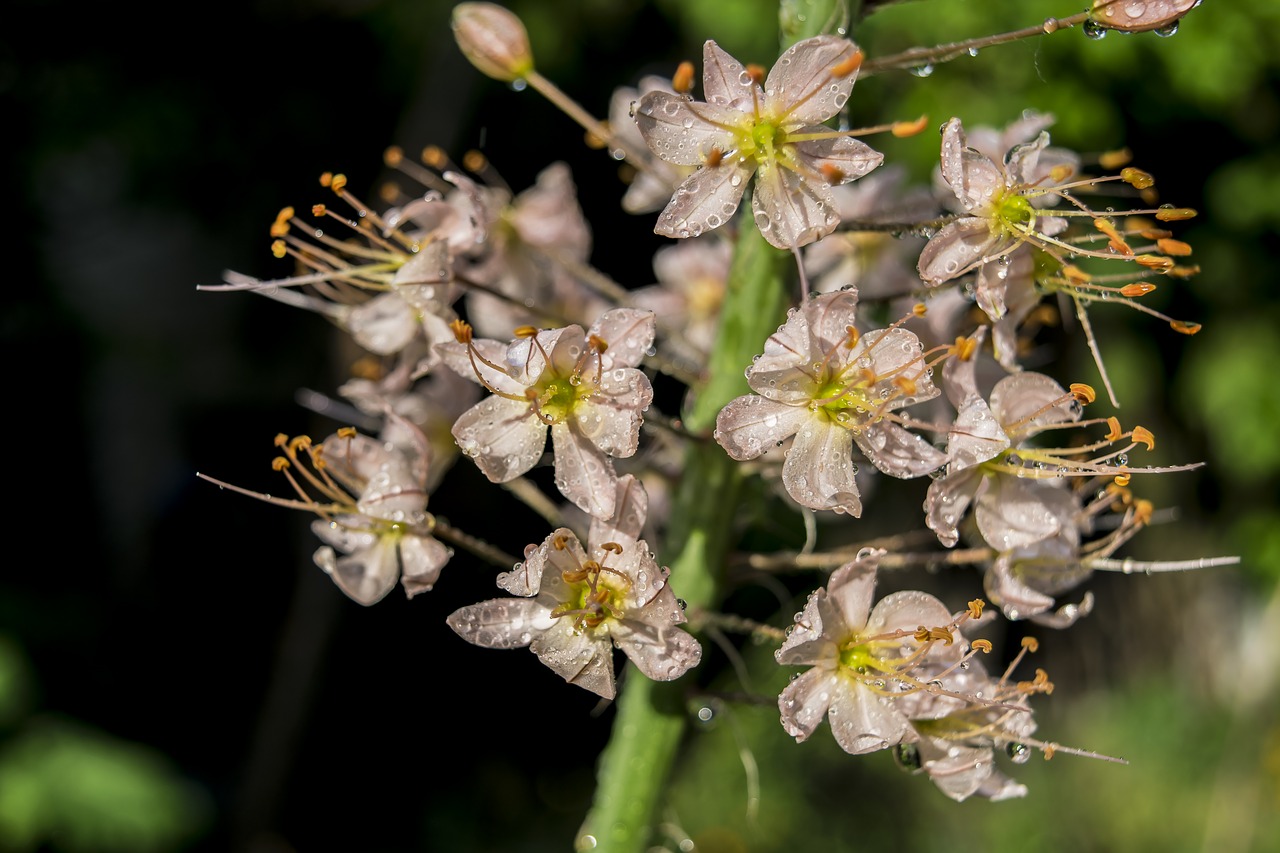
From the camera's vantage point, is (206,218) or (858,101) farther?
(206,218)

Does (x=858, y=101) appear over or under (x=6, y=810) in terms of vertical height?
over

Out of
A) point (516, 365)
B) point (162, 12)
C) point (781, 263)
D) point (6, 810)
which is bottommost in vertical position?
point (6, 810)

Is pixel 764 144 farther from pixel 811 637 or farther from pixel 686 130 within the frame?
pixel 811 637

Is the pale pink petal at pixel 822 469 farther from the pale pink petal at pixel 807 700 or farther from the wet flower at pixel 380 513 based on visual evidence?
the wet flower at pixel 380 513

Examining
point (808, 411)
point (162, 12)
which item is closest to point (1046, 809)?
point (808, 411)

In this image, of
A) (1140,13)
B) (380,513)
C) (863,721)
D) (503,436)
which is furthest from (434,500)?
(1140,13)

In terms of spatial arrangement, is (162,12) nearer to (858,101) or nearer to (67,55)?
(67,55)

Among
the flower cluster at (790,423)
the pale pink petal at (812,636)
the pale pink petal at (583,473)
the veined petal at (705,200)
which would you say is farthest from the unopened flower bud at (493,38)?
the pale pink petal at (812,636)

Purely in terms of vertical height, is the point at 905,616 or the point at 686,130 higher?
the point at 686,130
